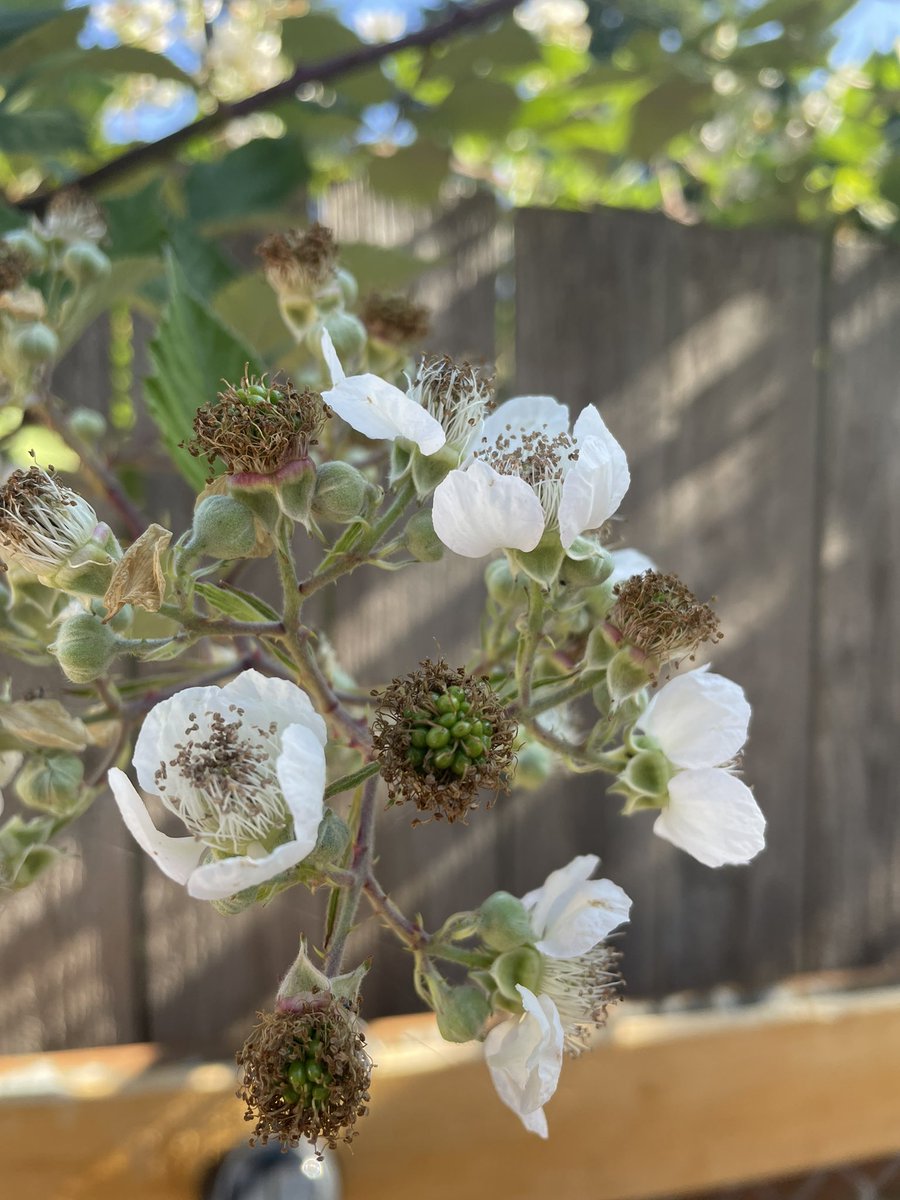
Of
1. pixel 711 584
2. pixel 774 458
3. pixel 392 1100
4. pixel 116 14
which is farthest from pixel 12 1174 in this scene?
pixel 116 14

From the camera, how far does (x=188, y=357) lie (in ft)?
1.47

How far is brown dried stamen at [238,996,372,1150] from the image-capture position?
29 cm

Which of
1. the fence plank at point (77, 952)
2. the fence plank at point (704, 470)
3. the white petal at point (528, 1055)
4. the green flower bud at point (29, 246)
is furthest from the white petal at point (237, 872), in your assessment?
the fence plank at point (704, 470)

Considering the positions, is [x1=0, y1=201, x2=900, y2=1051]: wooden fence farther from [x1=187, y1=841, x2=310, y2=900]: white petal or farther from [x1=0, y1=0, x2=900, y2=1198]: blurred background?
[x1=187, y1=841, x2=310, y2=900]: white petal

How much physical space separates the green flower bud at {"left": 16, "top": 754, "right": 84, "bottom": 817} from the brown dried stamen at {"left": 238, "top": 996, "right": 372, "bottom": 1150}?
125 mm

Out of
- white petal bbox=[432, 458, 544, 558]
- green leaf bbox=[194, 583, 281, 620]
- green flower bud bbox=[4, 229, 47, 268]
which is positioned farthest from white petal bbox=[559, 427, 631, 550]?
green flower bud bbox=[4, 229, 47, 268]

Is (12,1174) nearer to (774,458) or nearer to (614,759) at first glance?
(614,759)

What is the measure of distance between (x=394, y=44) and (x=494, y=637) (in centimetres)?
54

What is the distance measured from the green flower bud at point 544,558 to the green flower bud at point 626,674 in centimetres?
4

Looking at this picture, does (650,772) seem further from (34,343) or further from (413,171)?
(413,171)

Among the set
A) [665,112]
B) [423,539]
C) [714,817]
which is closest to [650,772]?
[714,817]

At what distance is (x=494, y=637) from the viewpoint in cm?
41

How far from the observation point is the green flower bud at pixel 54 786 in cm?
36

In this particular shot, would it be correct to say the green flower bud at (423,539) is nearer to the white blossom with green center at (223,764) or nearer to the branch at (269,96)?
the white blossom with green center at (223,764)
